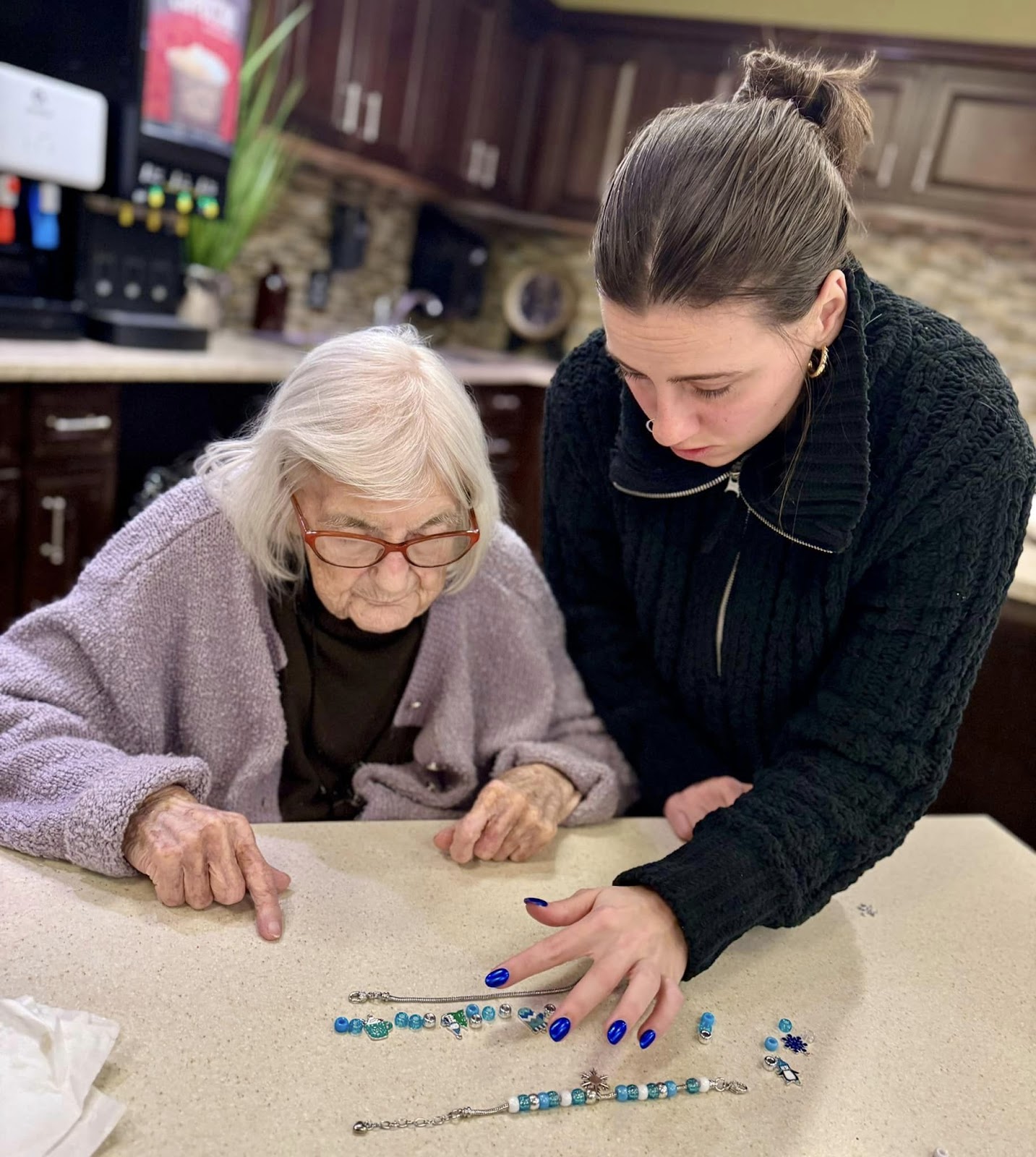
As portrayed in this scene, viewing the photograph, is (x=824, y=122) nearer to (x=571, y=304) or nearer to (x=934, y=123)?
(x=934, y=123)

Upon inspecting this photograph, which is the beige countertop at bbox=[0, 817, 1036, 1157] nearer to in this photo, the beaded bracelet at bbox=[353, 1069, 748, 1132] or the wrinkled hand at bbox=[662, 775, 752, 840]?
the beaded bracelet at bbox=[353, 1069, 748, 1132]

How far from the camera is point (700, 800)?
1228 millimetres

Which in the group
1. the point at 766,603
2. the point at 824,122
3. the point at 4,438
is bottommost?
the point at 4,438

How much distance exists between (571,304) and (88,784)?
14.6 ft

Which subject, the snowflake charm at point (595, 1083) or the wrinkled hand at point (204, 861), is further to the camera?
the wrinkled hand at point (204, 861)

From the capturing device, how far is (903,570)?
108 cm

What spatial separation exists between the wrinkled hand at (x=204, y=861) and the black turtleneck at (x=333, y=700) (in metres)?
0.35

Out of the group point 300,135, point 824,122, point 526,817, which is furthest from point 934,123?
point 526,817

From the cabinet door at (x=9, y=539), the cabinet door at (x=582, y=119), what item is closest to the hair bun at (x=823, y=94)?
the cabinet door at (x=9, y=539)

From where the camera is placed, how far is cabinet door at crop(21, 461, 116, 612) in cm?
252

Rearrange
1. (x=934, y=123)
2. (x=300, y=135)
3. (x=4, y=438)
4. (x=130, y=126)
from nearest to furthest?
1. (x=4, y=438)
2. (x=130, y=126)
3. (x=300, y=135)
4. (x=934, y=123)

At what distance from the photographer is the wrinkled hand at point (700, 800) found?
1.20 m

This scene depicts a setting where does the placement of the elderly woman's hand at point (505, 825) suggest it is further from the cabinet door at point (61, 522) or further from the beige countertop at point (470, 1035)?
the cabinet door at point (61, 522)

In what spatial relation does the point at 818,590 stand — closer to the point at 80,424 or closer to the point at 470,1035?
the point at 470,1035
